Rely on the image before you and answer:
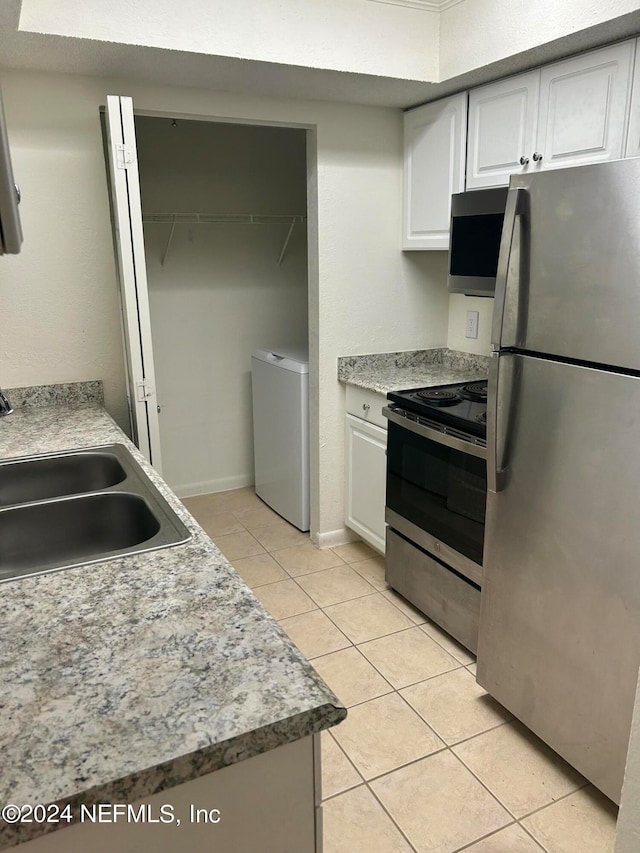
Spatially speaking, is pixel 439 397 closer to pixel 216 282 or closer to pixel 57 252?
pixel 57 252

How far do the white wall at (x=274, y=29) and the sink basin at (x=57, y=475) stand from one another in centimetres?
130

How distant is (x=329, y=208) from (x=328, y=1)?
2.68 ft

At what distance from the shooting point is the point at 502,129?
7.72 ft

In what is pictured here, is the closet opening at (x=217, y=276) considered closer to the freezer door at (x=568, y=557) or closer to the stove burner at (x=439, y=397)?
the stove burner at (x=439, y=397)

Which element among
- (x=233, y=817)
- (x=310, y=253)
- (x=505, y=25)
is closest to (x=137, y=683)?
(x=233, y=817)

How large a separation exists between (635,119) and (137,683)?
6.54 feet

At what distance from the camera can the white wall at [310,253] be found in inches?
90.7

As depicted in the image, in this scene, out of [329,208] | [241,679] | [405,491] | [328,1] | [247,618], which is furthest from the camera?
[329,208]

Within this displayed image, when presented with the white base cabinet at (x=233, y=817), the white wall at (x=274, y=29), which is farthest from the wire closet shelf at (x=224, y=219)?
the white base cabinet at (x=233, y=817)

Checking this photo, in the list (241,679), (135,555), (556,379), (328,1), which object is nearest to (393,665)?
(556,379)

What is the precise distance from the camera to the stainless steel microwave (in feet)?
A: 7.39

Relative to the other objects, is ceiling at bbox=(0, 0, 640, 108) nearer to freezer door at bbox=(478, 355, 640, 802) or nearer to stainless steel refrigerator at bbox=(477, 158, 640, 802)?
stainless steel refrigerator at bbox=(477, 158, 640, 802)

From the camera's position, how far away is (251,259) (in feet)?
12.5

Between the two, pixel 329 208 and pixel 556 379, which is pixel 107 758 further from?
pixel 329 208
